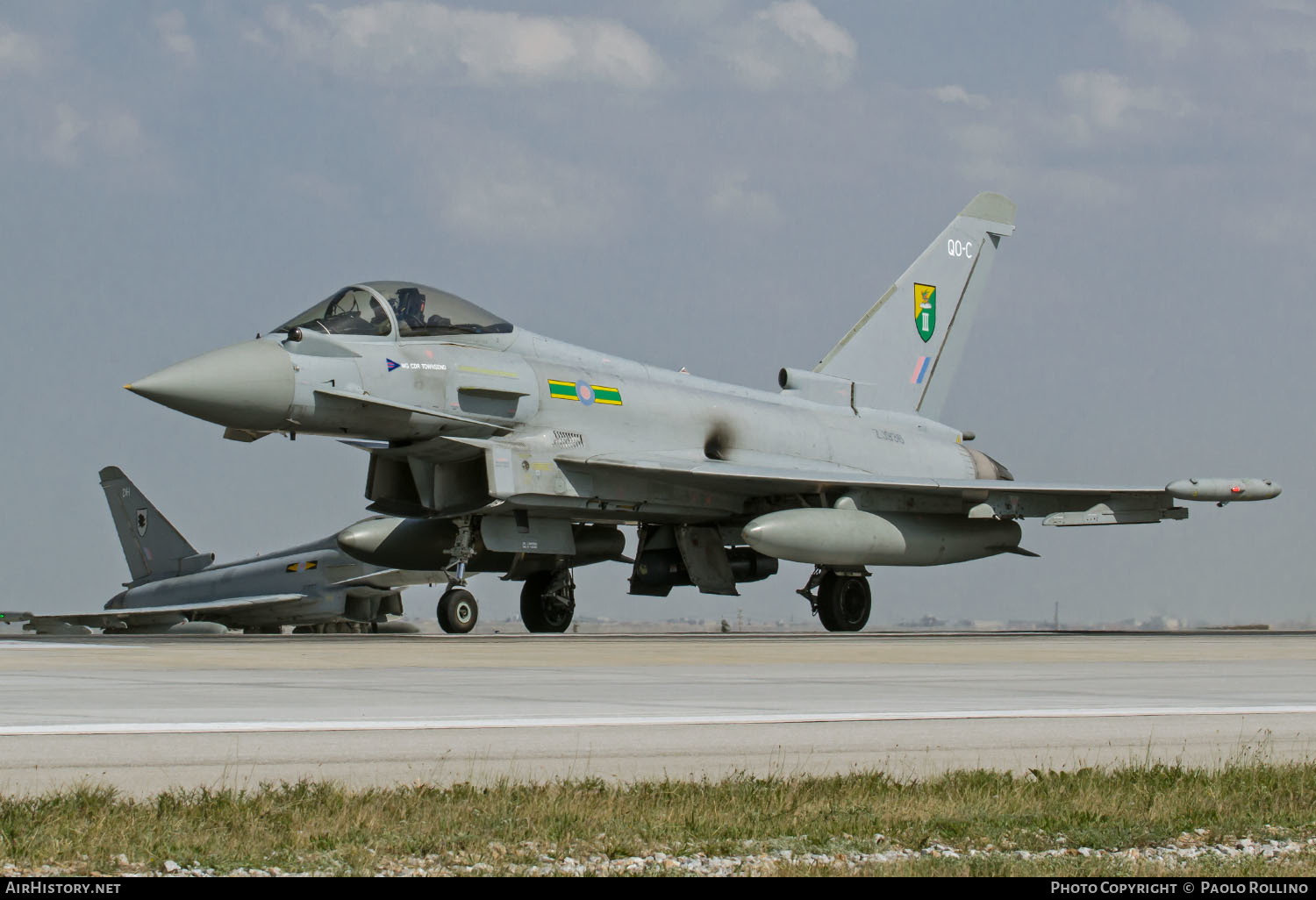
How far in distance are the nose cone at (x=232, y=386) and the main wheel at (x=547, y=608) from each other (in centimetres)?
526

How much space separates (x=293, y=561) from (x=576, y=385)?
11462 mm

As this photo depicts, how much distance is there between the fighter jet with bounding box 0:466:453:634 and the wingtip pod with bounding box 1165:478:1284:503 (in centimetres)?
1205

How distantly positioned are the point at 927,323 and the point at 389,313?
1095cm

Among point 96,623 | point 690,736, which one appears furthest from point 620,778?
Answer: point 96,623

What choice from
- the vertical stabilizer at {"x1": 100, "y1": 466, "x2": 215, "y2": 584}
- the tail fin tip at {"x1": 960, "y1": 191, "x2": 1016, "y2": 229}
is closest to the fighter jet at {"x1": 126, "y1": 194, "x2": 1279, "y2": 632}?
the tail fin tip at {"x1": 960, "y1": 191, "x2": 1016, "y2": 229}

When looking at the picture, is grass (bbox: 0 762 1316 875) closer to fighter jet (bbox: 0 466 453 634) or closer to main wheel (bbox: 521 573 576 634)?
main wheel (bbox: 521 573 576 634)

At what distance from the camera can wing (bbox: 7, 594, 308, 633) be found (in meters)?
27.0

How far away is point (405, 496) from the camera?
1812 centimetres

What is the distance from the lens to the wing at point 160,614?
88.6 feet

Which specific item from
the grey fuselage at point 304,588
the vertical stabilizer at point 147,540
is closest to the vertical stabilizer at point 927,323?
the grey fuselage at point 304,588

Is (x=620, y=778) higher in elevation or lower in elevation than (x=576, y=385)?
lower

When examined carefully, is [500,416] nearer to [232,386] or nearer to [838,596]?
[232,386]

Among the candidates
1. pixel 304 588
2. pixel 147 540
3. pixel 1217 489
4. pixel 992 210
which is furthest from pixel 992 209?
pixel 147 540
